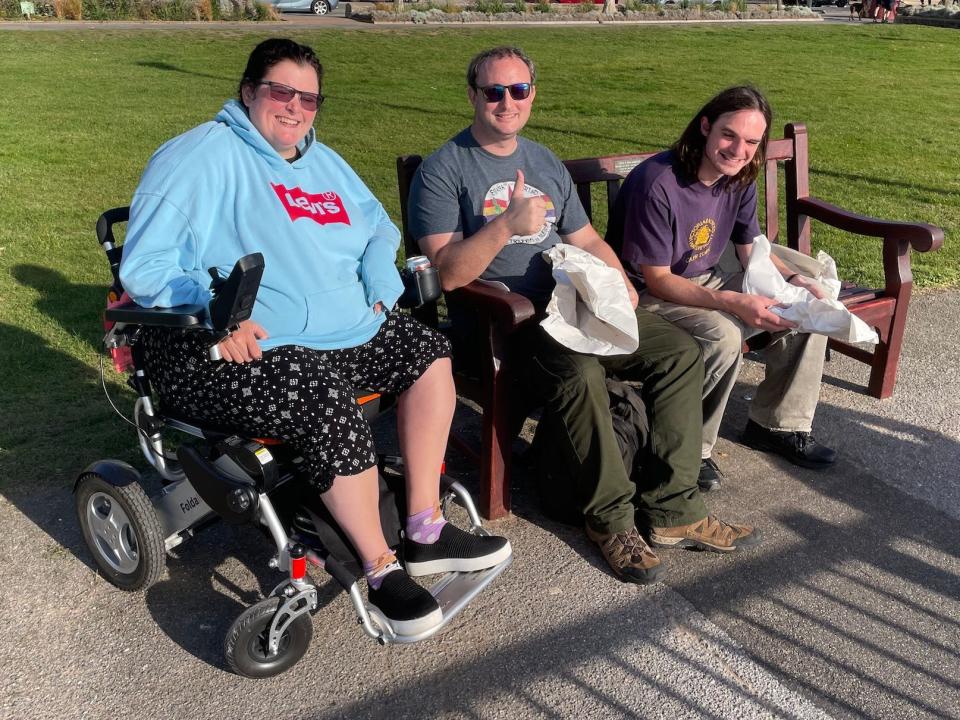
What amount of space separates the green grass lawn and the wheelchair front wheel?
1412mm

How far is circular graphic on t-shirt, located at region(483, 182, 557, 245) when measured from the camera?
3.42 meters

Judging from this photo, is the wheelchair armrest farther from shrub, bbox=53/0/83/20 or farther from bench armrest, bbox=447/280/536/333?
shrub, bbox=53/0/83/20

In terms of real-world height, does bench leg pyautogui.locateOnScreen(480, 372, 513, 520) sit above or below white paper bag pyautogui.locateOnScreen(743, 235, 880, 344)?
below

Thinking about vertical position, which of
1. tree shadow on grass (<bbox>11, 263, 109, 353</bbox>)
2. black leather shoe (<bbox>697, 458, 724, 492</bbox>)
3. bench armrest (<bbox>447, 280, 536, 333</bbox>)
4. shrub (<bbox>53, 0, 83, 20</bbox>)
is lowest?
black leather shoe (<bbox>697, 458, 724, 492</bbox>)

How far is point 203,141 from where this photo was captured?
272 cm

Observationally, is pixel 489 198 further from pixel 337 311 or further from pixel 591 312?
pixel 337 311

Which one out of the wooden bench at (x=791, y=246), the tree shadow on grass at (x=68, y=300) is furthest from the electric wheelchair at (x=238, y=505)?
the tree shadow on grass at (x=68, y=300)

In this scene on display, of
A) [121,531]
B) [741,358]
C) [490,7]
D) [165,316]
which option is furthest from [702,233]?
[490,7]

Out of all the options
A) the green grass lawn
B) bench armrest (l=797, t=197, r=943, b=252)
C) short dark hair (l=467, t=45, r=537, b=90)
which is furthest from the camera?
the green grass lawn

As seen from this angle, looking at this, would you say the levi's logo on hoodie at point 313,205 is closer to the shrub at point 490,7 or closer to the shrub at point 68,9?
the shrub at point 68,9

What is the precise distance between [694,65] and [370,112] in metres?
8.04

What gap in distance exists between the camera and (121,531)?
2.91 m

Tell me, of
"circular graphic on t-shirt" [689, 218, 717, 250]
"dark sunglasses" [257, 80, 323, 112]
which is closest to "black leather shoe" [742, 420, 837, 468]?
"circular graphic on t-shirt" [689, 218, 717, 250]

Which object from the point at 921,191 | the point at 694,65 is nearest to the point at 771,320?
the point at 921,191
